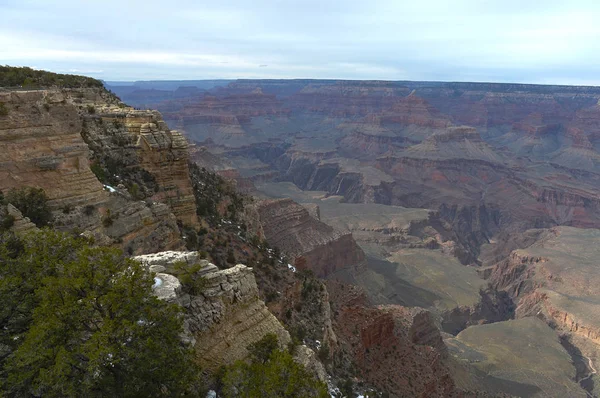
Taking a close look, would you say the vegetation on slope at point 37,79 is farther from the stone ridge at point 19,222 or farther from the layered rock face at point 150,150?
the stone ridge at point 19,222

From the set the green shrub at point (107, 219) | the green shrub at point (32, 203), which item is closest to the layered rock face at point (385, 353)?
the green shrub at point (107, 219)

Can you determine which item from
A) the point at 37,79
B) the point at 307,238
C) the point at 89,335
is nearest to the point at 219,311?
the point at 89,335

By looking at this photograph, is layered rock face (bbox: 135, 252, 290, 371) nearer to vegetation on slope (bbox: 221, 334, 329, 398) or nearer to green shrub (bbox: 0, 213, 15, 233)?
vegetation on slope (bbox: 221, 334, 329, 398)

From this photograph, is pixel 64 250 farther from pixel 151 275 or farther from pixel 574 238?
pixel 574 238

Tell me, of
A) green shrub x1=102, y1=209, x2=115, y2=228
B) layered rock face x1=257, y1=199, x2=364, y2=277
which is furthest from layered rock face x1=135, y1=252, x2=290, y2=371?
layered rock face x1=257, y1=199, x2=364, y2=277

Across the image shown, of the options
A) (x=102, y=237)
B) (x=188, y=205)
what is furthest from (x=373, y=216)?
(x=102, y=237)

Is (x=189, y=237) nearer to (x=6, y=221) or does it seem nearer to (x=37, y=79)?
(x=6, y=221)

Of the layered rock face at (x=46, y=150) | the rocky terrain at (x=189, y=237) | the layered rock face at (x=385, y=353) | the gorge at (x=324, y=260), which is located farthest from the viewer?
the layered rock face at (x=385, y=353)
